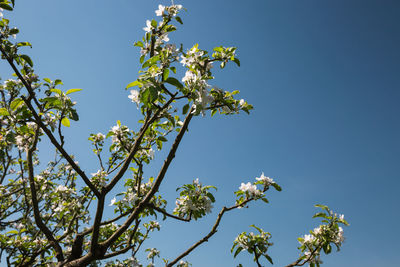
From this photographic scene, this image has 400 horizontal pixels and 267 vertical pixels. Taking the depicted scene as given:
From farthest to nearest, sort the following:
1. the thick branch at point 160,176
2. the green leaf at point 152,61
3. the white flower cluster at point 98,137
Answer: the white flower cluster at point 98,137, the thick branch at point 160,176, the green leaf at point 152,61

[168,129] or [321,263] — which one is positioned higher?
[168,129]

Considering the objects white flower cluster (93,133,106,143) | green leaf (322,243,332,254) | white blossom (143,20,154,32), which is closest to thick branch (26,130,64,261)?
white flower cluster (93,133,106,143)

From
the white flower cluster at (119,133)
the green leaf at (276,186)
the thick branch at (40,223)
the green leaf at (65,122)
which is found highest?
the white flower cluster at (119,133)

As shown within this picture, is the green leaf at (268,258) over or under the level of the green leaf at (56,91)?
under

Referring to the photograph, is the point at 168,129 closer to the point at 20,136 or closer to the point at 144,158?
the point at 144,158

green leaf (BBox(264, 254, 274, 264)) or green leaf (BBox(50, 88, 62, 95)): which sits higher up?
green leaf (BBox(50, 88, 62, 95))

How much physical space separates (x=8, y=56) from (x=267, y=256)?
4.01 meters

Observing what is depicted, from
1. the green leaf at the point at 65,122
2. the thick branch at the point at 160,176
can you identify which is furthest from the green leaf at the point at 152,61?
the green leaf at the point at 65,122

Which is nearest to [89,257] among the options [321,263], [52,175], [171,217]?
[171,217]

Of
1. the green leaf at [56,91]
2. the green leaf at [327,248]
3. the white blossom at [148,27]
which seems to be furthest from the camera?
the green leaf at [327,248]

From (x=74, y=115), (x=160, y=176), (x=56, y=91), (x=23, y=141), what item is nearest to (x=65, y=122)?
(x=74, y=115)

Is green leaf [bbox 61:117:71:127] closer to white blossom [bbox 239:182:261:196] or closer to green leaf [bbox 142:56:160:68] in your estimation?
green leaf [bbox 142:56:160:68]

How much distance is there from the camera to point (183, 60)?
10.7ft

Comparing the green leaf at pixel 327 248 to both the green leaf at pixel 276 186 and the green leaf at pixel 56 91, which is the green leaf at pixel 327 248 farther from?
the green leaf at pixel 56 91
